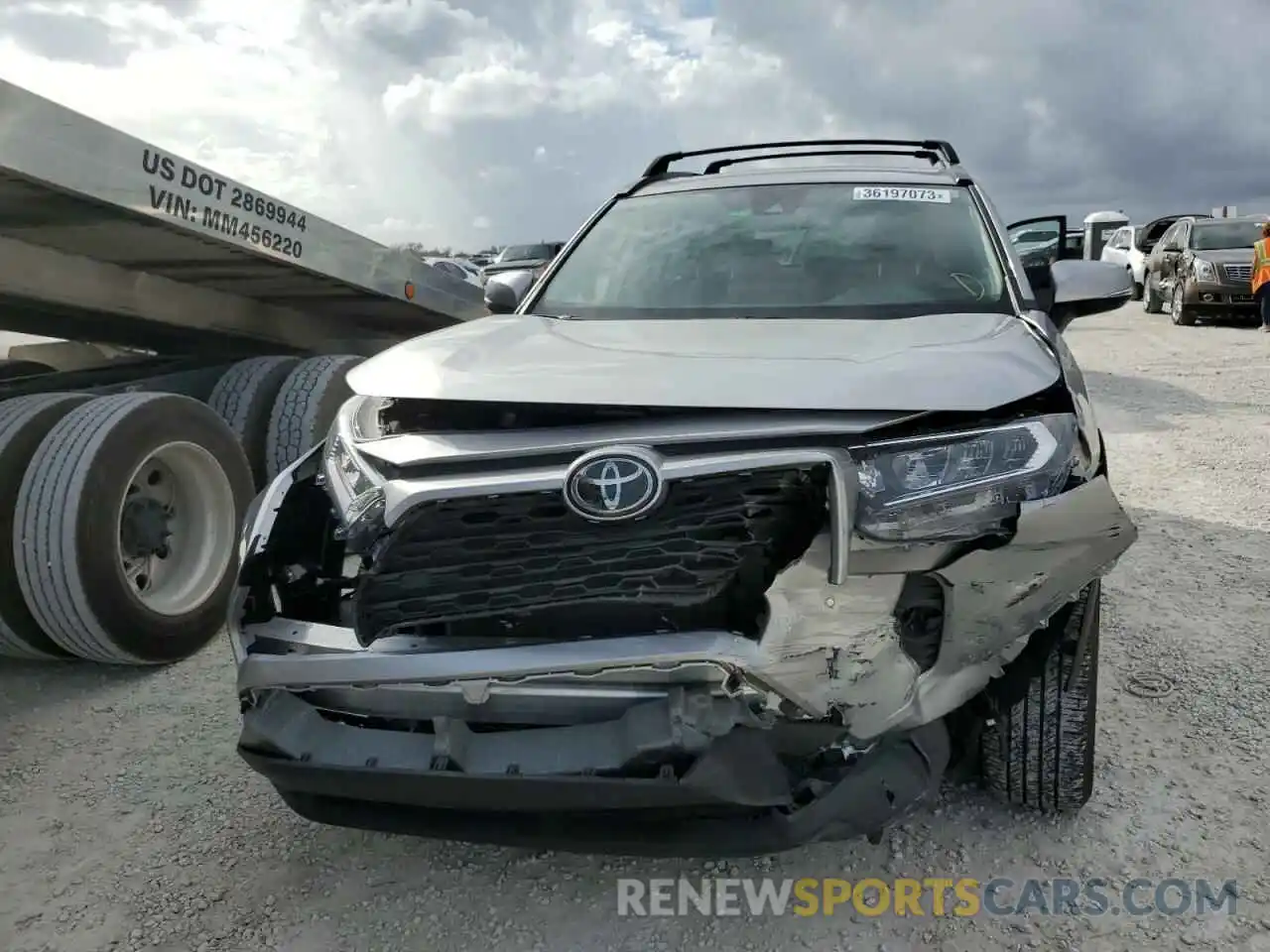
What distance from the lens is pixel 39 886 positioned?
2453 millimetres

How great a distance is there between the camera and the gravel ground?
224 centimetres

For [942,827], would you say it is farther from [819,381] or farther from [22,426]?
[22,426]

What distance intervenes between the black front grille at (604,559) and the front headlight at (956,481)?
0.12 metres

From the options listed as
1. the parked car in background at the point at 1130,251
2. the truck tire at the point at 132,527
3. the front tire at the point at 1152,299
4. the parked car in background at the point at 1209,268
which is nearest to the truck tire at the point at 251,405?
the truck tire at the point at 132,527

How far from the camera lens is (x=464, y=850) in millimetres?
2572

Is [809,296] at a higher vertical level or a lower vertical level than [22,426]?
higher

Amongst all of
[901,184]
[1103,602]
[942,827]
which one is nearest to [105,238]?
[901,184]

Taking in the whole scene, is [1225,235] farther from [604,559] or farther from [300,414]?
[604,559]

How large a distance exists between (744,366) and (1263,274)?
46.9 feet

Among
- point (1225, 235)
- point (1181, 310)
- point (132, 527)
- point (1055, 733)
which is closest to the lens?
point (1055, 733)

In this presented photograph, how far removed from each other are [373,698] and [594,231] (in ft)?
7.22

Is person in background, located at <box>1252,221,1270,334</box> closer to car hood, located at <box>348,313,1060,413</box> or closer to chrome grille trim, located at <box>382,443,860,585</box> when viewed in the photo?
car hood, located at <box>348,313,1060,413</box>

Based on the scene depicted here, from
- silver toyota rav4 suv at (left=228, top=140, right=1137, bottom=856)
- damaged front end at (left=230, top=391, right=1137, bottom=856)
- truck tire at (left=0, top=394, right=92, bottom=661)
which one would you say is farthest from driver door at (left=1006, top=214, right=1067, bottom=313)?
truck tire at (left=0, top=394, right=92, bottom=661)

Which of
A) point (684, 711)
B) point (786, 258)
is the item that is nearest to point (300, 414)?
point (786, 258)
